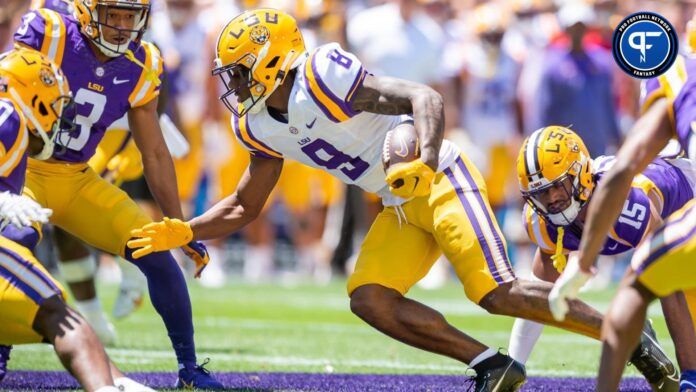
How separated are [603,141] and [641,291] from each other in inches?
260

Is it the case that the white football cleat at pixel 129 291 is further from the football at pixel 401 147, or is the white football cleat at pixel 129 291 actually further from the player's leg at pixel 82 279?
the football at pixel 401 147

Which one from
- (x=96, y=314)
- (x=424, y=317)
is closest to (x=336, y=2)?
(x=96, y=314)

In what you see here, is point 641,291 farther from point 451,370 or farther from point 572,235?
point 451,370

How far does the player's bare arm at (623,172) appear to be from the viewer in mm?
4090

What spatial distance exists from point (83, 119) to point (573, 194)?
7.45ft

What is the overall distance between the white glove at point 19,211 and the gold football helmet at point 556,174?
7.08ft

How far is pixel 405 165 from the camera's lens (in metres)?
4.70

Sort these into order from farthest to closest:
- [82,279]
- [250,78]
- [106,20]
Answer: [82,279] < [106,20] < [250,78]

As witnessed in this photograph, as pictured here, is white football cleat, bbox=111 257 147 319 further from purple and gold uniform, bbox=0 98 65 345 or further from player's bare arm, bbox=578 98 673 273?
player's bare arm, bbox=578 98 673 273

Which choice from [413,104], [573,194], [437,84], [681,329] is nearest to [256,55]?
[413,104]

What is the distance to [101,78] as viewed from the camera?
18.7 ft

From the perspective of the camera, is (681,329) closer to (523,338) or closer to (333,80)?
(523,338)

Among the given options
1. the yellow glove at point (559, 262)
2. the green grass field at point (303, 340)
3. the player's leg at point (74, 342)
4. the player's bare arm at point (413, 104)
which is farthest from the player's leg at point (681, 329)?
the player's leg at point (74, 342)

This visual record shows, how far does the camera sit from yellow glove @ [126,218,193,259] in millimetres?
5289
